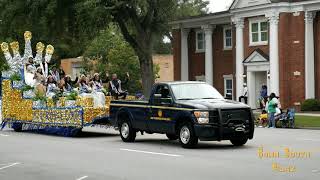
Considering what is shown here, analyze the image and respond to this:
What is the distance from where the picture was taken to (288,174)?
12.5 m

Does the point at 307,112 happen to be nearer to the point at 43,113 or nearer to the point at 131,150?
the point at 43,113

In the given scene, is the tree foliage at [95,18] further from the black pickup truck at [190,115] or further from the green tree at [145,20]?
the black pickup truck at [190,115]

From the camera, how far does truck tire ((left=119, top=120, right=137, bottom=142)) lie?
20656 millimetres

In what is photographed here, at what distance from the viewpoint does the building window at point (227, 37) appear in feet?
156

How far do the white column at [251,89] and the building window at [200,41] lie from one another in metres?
7.10

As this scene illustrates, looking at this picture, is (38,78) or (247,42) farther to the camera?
(247,42)

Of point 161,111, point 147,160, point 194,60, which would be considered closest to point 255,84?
point 194,60

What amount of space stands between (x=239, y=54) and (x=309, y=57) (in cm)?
512

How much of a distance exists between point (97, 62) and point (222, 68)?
1349cm

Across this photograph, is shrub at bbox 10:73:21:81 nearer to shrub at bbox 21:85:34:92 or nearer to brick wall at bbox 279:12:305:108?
shrub at bbox 21:85:34:92

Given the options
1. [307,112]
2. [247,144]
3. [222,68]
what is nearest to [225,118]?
[247,144]

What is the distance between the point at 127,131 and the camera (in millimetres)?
20750

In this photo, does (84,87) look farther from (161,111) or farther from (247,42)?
(247,42)

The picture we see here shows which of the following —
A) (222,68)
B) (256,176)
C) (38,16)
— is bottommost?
(256,176)
